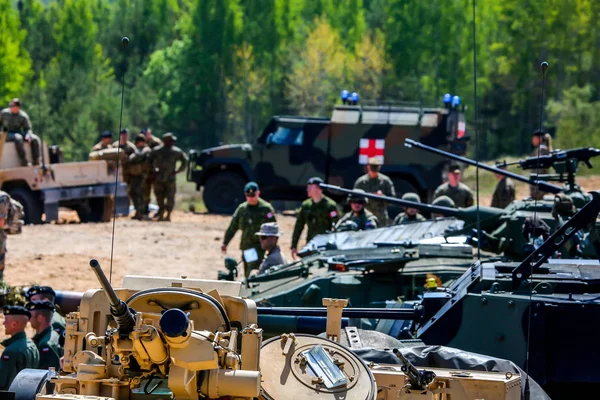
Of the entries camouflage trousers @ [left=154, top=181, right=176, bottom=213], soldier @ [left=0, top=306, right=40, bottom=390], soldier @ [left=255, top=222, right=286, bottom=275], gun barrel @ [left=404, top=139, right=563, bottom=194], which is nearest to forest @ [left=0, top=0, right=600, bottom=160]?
camouflage trousers @ [left=154, top=181, right=176, bottom=213]

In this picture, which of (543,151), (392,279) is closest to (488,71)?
(543,151)

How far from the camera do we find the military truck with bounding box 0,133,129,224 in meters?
21.9

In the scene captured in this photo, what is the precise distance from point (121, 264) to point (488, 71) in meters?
33.1

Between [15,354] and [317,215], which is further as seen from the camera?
[317,215]

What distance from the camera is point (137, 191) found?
23.3 meters

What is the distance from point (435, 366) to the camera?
22.1ft

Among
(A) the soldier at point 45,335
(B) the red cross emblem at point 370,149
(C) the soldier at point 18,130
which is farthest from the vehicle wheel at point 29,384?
(B) the red cross emblem at point 370,149

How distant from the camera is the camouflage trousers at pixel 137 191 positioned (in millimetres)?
23062

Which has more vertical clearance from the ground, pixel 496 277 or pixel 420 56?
pixel 420 56

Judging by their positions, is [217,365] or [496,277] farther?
[496,277]

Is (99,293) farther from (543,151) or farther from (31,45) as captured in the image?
(31,45)

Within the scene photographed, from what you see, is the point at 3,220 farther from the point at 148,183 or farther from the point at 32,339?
the point at 148,183

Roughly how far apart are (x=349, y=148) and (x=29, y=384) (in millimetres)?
17992

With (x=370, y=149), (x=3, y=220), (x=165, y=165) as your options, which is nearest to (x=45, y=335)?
(x=3, y=220)
